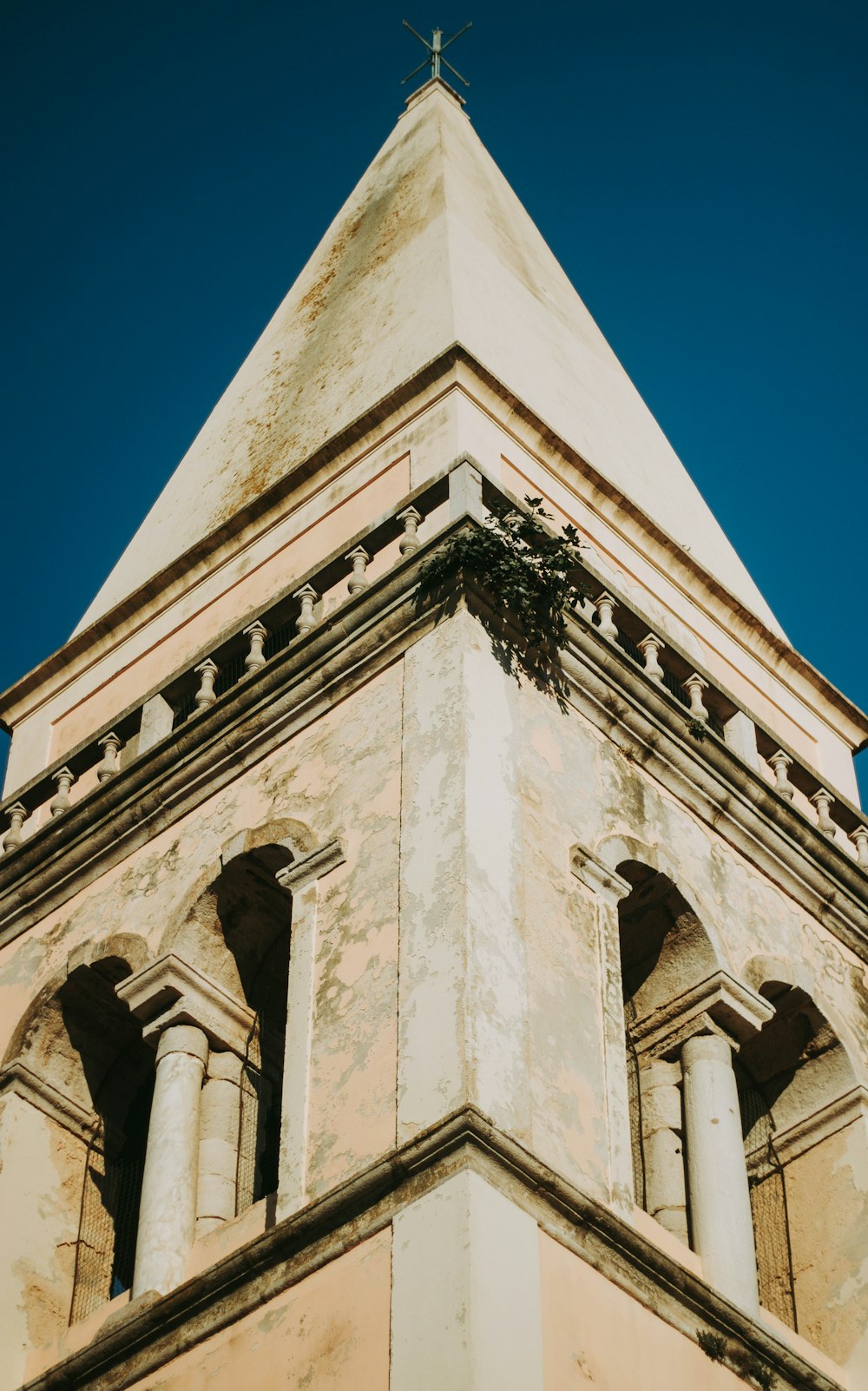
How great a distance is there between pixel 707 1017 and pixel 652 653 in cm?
308

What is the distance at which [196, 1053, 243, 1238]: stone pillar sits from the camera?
1477 centimetres

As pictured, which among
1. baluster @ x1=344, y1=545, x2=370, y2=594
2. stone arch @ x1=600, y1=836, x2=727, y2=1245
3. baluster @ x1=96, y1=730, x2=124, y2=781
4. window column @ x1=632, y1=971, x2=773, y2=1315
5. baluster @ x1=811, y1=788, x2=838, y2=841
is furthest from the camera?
baluster @ x1=811, y1=788, x2=838, y2=841

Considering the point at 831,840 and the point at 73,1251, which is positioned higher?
the point at 831,840

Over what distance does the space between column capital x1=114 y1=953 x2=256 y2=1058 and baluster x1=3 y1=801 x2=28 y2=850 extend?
2812 millimetres

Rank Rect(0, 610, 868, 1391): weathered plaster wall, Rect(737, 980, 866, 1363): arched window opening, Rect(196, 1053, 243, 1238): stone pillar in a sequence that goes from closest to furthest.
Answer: Rect(0, 610, 868, 1391): weathered plaster wall, Rect(196, 1053, 243, 1238): stone pillar, Rect(737, 980, 866, 1363): arched window opening

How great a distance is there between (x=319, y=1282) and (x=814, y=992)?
515 centimetres

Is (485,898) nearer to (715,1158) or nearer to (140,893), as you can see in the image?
(715,1158)

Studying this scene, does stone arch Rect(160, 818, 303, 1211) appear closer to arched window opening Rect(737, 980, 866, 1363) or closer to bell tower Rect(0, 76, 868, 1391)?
bell tower Rect(0, 76, 868, 1391)

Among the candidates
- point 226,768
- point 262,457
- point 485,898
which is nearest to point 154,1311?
point 485,898

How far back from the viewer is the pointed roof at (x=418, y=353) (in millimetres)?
20516

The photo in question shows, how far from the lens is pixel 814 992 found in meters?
16.6

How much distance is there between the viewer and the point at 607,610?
17422 millimetres

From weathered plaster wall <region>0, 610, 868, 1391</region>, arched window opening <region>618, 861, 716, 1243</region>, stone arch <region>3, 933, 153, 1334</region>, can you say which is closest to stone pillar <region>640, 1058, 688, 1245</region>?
arched window opening <region>618, 861, 716, 1243</region>

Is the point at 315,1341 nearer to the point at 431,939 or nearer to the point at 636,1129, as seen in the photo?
the point at 431,939
